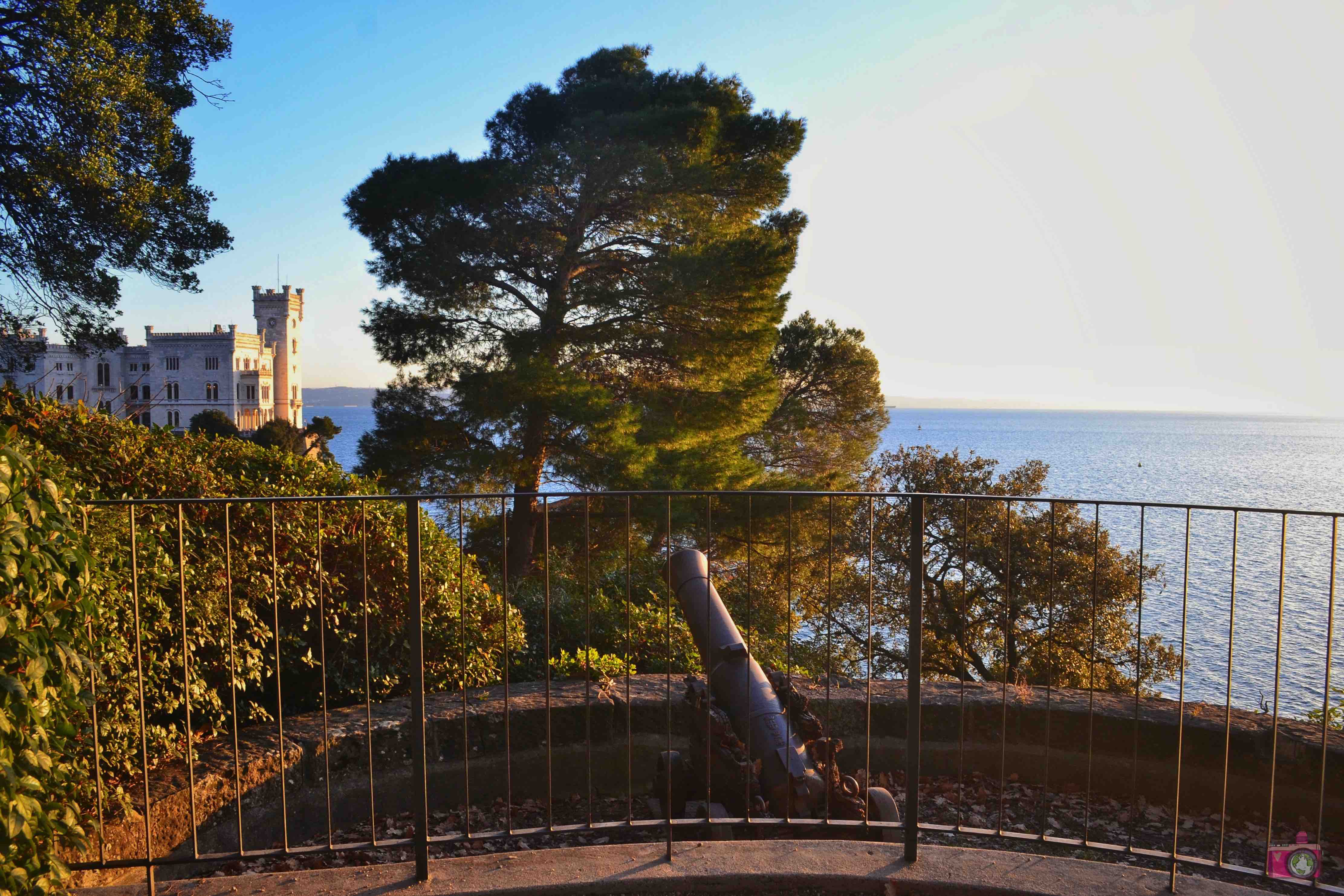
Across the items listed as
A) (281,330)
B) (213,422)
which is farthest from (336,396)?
(213,422)

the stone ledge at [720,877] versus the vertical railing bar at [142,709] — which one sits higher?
the vertical railing bar at [142,709]

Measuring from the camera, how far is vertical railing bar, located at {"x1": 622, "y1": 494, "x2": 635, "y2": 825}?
270 cm

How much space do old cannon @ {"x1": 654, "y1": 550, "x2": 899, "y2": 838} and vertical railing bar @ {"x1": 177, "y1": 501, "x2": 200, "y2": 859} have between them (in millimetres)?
1625

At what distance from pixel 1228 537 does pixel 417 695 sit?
40856 mm

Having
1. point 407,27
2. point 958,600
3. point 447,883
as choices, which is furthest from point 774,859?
point 407,27

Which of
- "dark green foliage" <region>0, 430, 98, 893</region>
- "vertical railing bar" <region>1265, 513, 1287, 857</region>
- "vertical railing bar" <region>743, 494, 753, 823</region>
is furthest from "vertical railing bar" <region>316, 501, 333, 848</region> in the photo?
"vertical railing bar" <region>1265, 513, 1287, 857</region>

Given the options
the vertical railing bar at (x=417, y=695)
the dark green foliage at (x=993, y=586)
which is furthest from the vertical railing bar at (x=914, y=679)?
the dark green foliage at (x=993, y=586)

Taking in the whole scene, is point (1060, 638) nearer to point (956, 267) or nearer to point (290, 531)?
point (290, 531)

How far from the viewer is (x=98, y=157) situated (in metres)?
10.9

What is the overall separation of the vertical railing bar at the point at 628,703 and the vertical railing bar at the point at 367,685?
0.71 meters

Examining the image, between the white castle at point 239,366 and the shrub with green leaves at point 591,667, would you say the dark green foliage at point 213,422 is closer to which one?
the shrub with green leaves at point 591,667

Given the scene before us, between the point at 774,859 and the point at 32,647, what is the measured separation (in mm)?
2308

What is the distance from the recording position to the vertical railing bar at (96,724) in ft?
8.08

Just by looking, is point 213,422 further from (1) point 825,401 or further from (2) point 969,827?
(2) point 969,827
